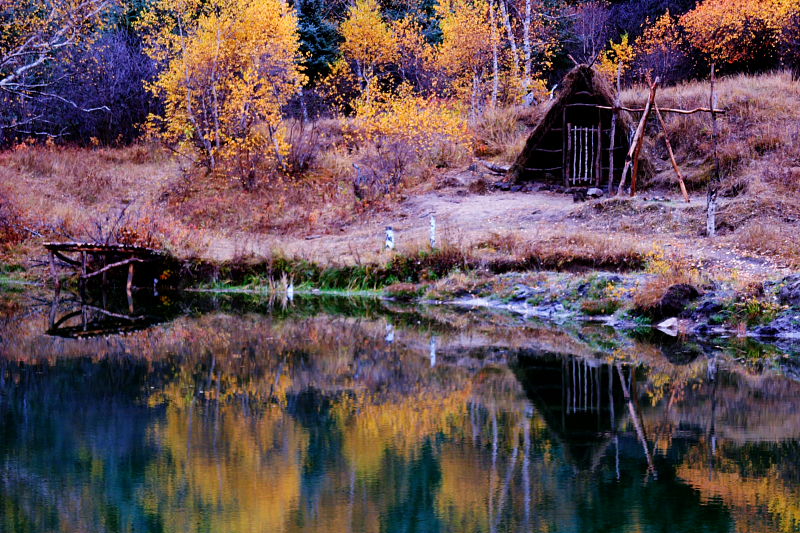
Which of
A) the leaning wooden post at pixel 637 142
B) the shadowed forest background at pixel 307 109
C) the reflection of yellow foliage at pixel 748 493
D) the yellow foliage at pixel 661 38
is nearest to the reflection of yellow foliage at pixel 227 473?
the reflection of yellow foliage at pixel 748 493

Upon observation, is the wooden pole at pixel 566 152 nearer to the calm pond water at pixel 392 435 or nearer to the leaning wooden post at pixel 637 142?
the leaning wooden post at pixel 637 142

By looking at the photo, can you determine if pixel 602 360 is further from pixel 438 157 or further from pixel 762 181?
pixel 438 157

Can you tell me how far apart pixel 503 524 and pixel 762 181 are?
19.9 metres

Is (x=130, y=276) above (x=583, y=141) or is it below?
below

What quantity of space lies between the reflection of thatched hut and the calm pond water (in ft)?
48.1

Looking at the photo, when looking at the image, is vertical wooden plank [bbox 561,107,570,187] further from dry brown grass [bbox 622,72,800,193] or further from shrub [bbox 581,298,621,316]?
shrub [bbox 581,298,621,316]

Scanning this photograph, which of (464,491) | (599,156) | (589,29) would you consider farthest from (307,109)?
(464,491)

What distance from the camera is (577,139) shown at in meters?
28.7

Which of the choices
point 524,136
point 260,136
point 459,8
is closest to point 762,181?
point 524,136

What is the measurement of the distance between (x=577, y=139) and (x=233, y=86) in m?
13.0

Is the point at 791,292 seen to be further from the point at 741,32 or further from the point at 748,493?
the point at 741,32

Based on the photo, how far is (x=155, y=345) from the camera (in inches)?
530

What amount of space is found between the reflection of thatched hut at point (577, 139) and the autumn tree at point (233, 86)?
937 cm

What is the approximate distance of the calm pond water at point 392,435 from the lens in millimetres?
5895
